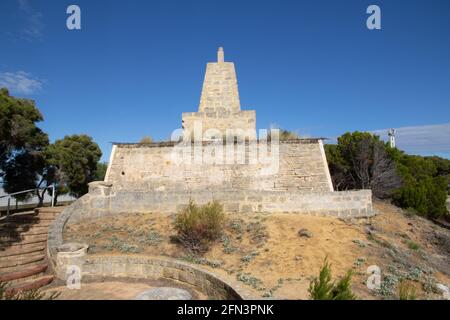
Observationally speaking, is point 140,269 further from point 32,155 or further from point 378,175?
point 378,175

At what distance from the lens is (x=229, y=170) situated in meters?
14.3

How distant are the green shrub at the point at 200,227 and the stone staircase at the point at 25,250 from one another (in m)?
4.47

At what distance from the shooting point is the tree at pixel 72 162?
20.5 metres

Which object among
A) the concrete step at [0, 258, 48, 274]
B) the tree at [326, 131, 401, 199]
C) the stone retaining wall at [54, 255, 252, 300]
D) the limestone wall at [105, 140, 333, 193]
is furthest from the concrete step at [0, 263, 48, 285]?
the tree at [326, 131, 401, 199]

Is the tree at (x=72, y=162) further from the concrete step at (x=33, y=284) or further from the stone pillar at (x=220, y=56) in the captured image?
the stone pillar at (x=220, y=56)

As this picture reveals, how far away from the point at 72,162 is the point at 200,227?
16532 millimetres

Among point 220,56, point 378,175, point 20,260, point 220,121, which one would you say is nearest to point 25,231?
point 20,260

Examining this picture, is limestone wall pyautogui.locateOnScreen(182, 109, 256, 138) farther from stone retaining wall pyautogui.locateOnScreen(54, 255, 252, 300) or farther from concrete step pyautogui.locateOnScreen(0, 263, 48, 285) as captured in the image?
concrete step pyautogui.locateOnScreen(0, 263, 48, 285)

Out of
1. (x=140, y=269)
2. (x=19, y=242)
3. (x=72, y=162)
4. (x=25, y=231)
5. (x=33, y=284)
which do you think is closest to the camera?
(x=33, y=284)

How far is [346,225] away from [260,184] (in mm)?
4434

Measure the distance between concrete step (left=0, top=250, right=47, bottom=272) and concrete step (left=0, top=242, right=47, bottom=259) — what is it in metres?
0.13

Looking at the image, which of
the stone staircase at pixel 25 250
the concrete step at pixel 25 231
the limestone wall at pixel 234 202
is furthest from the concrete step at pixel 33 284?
the limestone wall at pixel 234 202

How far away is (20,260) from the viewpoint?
9438 millimetres

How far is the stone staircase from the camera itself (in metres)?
8.57
